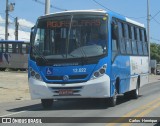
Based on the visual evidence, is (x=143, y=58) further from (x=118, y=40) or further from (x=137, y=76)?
(x=118, y=40)

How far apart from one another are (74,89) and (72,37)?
1750 millimetres

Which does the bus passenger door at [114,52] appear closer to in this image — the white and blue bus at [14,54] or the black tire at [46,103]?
the black tire at [46,103]

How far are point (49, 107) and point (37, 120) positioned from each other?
12.6ft

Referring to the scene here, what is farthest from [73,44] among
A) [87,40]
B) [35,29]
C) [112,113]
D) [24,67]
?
[24,67]

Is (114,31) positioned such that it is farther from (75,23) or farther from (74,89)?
(74,89)

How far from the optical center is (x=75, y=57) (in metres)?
15.4

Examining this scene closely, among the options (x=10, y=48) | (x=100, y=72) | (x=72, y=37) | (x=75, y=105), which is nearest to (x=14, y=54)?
(x=10, y=48)

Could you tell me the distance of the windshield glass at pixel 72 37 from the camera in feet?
50.7

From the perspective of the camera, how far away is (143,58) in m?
21.9

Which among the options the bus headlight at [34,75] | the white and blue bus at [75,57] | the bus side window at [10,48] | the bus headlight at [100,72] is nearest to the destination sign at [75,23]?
the white and blue bus at [75,57]

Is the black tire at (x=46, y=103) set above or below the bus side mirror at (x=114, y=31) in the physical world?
below

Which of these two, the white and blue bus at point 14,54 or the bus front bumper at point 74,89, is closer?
the bus front bumper at point 74,89

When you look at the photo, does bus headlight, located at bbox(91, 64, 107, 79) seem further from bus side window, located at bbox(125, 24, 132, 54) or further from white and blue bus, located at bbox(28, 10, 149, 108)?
bus side window, located at bbox(125, 24, 132, 54)

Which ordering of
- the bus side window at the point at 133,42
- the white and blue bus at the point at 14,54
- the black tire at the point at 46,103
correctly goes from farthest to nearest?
the white and blue bus at the point at 14,54, the bus side window at the point at 133,42, the black tire at the point at 46,103
